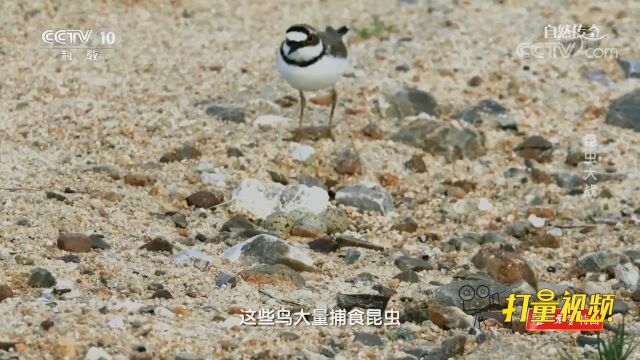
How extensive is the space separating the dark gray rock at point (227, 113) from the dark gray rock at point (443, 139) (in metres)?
1.29

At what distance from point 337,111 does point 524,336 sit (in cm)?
416

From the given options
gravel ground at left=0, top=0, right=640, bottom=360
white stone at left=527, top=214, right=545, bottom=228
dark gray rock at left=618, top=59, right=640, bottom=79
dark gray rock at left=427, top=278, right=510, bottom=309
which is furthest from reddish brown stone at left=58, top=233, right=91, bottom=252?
dark gray rock at left=618, top=59, right=640, bottom=79

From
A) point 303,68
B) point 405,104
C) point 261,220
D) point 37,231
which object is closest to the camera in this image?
point 37,231

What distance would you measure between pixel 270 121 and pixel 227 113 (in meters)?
0.38

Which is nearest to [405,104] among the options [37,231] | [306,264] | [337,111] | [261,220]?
[337,111]

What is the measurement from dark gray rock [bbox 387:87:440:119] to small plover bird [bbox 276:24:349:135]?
90cm

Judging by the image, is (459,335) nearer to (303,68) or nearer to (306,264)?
(306,264)

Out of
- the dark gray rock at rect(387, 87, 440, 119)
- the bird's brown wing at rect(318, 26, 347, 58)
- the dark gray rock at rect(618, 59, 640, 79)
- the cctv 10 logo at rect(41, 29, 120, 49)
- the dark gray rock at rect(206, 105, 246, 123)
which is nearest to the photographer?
the bird's brown wing at rect(318, 26, 347, 58)

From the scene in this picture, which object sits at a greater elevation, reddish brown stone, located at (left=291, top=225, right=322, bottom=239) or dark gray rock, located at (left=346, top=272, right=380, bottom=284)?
reddish brown stone, located at (left=291, top=225, right=322, bottom=239)

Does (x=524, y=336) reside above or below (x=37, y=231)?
below

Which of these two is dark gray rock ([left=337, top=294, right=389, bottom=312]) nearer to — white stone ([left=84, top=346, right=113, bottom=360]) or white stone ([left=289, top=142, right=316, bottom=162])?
white stone ([left=84, top=346, right=113, bottom=360])

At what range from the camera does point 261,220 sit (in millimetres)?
6941

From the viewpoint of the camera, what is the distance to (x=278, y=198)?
7012mm

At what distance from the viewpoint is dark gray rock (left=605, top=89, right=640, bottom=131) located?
357 inches
